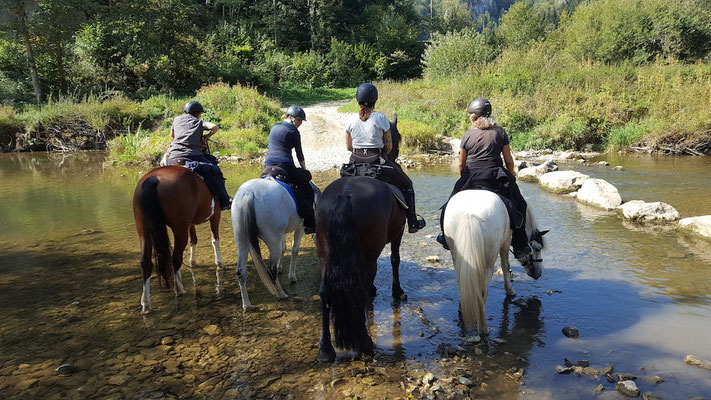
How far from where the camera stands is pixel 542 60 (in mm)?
23766

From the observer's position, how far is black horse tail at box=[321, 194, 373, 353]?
12.7 ft

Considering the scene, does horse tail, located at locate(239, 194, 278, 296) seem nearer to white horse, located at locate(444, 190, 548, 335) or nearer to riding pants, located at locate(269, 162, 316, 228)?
riding pants, located at locate(269, 162, 316, 228)

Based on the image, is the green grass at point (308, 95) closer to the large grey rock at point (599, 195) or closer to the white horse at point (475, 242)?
the large grey rock at point (599, 195)

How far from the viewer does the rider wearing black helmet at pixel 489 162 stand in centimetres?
514

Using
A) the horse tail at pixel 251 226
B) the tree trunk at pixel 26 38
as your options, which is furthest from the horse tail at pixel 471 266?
the tree trunk at pixel 26 38

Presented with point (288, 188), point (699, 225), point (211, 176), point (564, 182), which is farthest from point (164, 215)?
point (564, 182)

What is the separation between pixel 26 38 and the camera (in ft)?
77.7

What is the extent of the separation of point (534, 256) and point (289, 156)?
3.82 m

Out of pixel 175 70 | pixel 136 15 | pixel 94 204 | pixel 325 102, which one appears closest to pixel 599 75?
pixel 325 102

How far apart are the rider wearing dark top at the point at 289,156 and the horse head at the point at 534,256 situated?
3123 millimetres

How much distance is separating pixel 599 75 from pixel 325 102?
18.0 meters

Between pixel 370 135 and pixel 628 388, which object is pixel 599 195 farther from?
pixel 628 388

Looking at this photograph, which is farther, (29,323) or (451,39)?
(451,39)

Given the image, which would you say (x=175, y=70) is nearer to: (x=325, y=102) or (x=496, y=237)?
(x=325, y=102)
